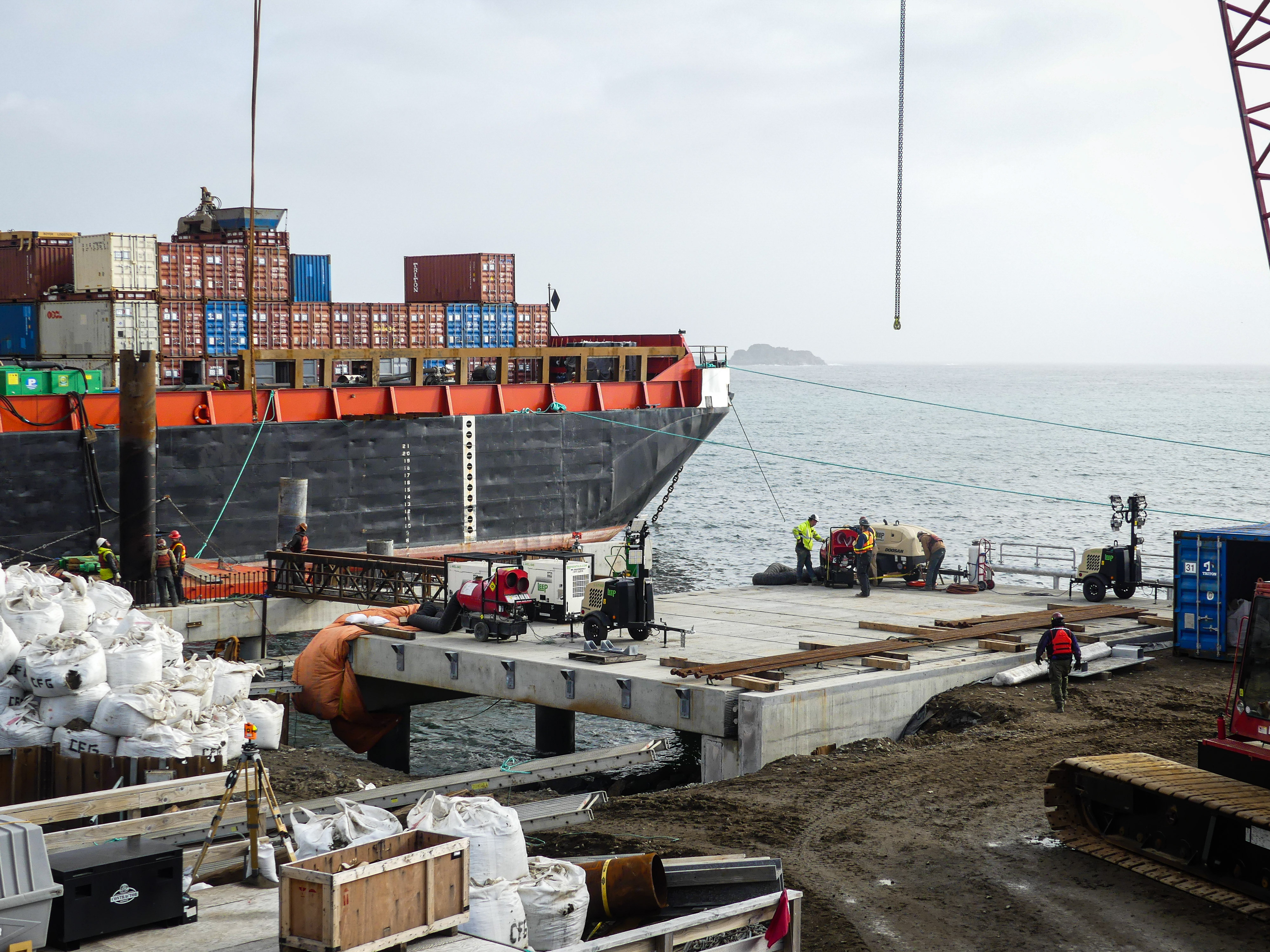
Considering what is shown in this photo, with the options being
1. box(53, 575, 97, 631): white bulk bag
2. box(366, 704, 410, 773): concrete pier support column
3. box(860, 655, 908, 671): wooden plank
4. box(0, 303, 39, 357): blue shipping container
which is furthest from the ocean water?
box(0, 303, 39, 357): blue shipping container

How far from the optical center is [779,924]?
9055mm

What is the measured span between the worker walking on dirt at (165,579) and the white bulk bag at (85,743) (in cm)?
1229

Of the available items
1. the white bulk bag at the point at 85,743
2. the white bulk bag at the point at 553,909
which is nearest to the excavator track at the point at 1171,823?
the white bulk bag at the point at 553,909

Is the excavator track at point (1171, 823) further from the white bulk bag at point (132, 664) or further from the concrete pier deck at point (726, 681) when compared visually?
the white bulk bag at point (132, 664)

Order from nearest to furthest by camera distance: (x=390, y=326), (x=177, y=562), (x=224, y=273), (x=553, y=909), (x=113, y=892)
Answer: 1. (x=113, y=892)
2. (x=553, y=909)
3. (x=177, y=562)
4. (x=224, y=273)
5. (x=390, y=326)

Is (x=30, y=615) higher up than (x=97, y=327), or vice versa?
(x=97, y=327)

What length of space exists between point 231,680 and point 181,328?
21484mm

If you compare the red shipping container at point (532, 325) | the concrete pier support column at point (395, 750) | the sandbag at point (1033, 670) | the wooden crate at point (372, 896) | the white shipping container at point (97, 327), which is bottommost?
the concrete pier support column at point (395, 750)

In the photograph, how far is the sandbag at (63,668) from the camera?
1460 cm

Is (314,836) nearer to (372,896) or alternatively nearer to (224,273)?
(372,896)

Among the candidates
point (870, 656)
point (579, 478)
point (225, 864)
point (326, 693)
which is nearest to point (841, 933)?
point (225, 864)

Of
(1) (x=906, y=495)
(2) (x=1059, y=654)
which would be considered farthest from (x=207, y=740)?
(1) (x=906, y=495)

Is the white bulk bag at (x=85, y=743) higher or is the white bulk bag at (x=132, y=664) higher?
the white bulk bag at (x=132, y=664)

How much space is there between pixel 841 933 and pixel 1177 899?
10.5 ft
